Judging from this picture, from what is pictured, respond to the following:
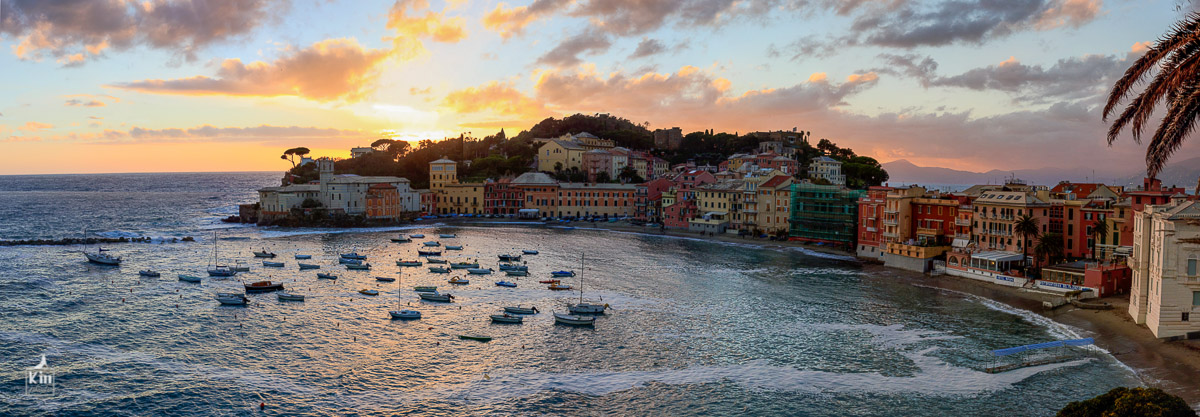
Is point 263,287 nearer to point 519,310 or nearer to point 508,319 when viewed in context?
point 519,310

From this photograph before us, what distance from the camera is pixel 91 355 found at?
31688 millimetres

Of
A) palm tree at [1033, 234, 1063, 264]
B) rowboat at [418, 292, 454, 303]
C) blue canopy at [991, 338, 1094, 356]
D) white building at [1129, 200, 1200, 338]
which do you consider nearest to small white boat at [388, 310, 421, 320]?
rowboat at [418, 292, 454, 303]

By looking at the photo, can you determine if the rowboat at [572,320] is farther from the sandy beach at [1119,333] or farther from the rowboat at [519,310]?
the sandy beach at [1119,333]

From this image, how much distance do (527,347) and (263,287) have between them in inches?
891

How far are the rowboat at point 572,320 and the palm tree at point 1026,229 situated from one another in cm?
3381

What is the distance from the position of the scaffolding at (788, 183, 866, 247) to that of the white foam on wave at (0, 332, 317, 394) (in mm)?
56911

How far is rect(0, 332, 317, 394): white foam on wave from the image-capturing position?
93.0 feet

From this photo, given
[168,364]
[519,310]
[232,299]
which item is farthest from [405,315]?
[168,364]

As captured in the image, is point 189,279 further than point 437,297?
Yes

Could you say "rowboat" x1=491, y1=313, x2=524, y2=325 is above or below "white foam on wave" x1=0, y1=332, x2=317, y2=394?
above

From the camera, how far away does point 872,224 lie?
6575cm

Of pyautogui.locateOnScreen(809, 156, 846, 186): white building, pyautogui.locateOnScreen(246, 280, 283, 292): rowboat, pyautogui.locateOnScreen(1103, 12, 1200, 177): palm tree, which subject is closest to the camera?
pyautogui.locateOnScreen(1103, 12, 1200, 177): palm tree

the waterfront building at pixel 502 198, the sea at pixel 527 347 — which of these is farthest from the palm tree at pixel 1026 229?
the waterfront building at pixel 502 198

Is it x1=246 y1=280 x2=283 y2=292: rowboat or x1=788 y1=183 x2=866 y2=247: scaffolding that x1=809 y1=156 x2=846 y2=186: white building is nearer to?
x1=788 y1=183 x2=866 y2=247: scaffolding
